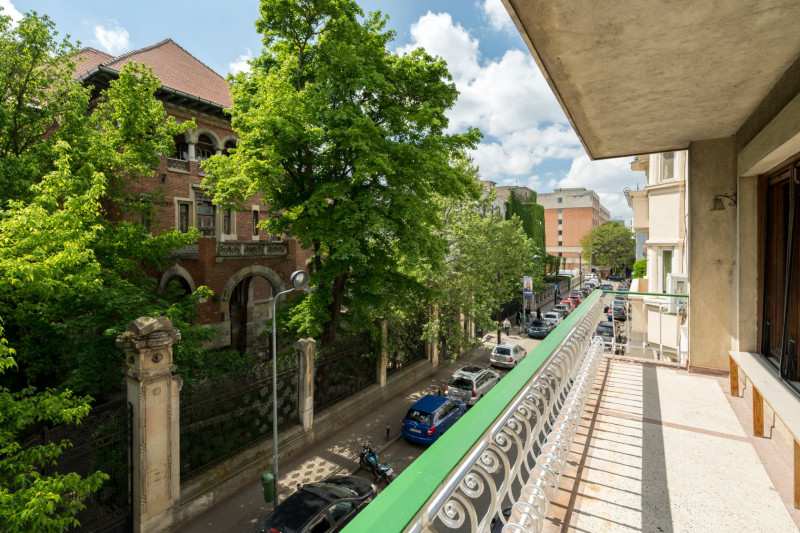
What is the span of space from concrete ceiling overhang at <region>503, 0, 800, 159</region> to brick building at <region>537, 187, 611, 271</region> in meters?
85.8

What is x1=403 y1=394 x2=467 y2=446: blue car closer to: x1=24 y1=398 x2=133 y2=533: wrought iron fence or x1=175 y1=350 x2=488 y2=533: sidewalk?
x1=175 y1=350 x2=488 y2=533: sidewalk

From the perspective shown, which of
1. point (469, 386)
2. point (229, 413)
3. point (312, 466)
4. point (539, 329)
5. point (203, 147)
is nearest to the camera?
point (229, 413)

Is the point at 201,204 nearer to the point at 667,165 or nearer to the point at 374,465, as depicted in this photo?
the point at 374,465

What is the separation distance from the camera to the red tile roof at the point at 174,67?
66.2 ft

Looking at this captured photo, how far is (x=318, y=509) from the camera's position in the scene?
8.01 metres

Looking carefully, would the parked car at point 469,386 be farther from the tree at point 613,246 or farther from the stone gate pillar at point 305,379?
the tree at point 613,246

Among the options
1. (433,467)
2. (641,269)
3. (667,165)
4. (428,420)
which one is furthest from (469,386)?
(641,269)

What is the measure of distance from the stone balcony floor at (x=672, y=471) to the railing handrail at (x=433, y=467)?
1.24m

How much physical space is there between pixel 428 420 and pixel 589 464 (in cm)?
1062

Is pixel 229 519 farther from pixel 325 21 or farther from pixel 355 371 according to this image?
pixel 325 21

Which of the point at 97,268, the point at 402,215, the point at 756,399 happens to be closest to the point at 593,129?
the point at 756,399

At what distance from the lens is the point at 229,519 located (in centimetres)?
935

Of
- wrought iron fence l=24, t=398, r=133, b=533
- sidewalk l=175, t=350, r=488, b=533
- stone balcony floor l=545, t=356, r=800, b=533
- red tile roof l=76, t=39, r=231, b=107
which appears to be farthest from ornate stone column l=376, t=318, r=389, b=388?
red tile roof l=76, t=39, r=231, b=107

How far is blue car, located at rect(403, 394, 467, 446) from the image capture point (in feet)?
42.8
